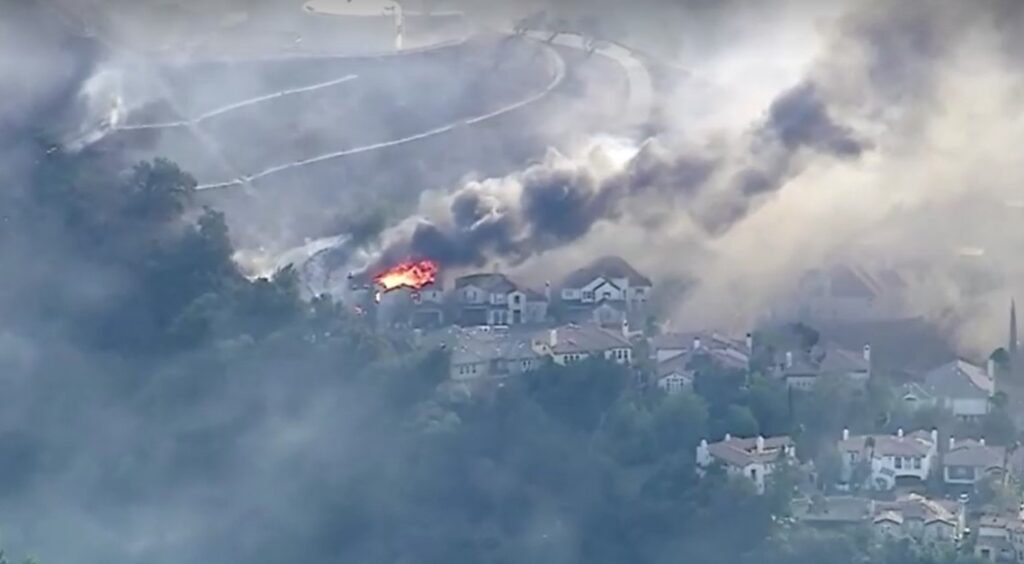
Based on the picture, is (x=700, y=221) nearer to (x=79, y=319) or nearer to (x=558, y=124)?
(x=558, y=124)

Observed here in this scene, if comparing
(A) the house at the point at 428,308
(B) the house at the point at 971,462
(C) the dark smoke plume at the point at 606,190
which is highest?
(C) the dark smoke plume at the point at 606,190

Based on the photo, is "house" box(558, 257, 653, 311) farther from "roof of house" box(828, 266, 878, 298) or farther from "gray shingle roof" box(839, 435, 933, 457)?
"gray shingle roof" box(839, 435, 933, 457)

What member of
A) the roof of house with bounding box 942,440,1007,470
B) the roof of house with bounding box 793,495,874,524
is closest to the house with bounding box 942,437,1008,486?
the roof of house with bounding box 942,440,1007,470

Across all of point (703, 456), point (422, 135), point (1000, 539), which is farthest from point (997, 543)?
point (422, 135)

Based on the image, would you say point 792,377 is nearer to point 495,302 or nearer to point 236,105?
point 495,302

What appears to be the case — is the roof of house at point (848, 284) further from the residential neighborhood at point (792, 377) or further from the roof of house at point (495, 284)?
the roof of house at point (495, 284)

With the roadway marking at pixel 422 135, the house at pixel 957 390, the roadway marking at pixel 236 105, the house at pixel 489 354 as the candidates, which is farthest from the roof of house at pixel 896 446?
the roadway marking at pixel 236 105
